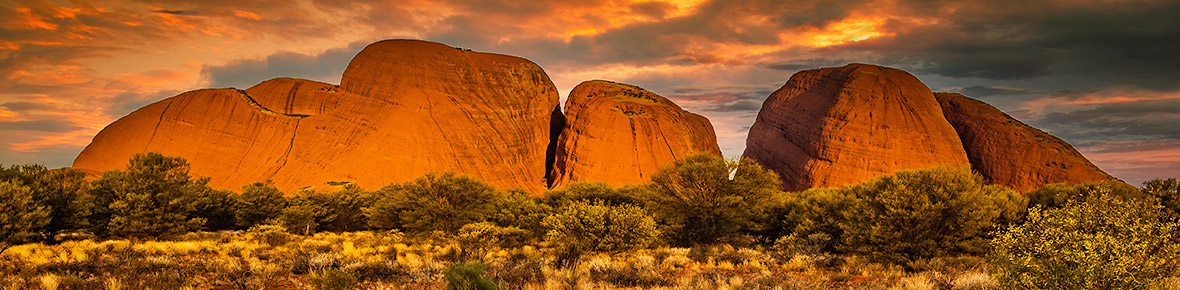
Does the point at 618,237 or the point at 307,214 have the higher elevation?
the point at 618,237

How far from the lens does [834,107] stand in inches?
2825

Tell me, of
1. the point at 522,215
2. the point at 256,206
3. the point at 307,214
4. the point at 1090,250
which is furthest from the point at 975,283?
the point at 256,206

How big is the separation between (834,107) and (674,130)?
23787 mm

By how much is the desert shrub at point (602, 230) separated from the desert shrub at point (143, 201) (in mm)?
22215

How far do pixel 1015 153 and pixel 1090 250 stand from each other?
84.3 meters

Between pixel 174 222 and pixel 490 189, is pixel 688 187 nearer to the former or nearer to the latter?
pixel 490 189

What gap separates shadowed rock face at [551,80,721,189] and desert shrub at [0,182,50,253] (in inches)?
1912

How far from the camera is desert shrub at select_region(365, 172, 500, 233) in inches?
1094

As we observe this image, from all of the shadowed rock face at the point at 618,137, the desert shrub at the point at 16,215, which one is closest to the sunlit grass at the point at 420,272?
the desert shrub at the point at 16,215

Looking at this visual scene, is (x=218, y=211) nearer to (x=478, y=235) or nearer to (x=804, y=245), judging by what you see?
(x=478, y=235)

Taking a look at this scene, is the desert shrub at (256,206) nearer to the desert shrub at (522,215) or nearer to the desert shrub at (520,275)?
the desert shrub at (522,215)

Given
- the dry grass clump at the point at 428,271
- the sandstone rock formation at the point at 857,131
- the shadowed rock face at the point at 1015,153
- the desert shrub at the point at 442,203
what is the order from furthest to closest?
the sandstone rock formation at the point at 857,131, the shadowed rock face at the point at 1015,153, the desert shrub at the point at 442,203, the dry grass clump at the point at 428,271

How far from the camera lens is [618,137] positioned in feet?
229

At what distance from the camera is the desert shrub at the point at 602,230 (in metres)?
18.3
